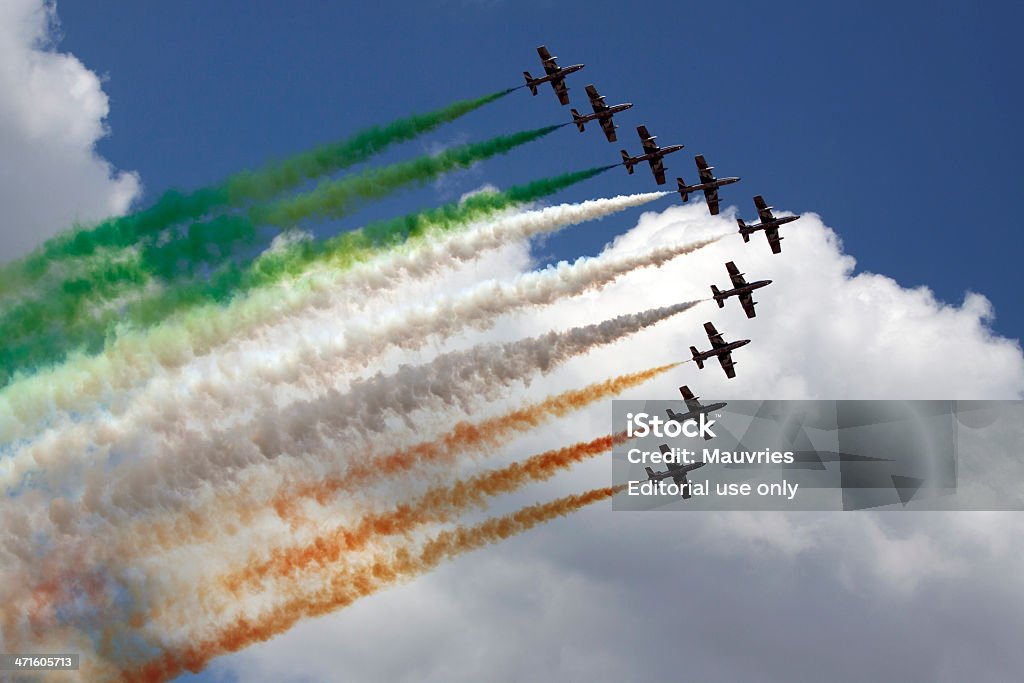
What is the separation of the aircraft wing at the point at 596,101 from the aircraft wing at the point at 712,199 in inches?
342

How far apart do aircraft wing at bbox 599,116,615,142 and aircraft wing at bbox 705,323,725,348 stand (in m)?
13.8

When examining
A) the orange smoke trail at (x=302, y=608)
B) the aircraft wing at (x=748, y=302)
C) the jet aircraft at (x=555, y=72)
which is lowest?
the orange smoke trail at (x=302, y=608)

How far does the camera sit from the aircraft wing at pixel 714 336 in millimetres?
99688

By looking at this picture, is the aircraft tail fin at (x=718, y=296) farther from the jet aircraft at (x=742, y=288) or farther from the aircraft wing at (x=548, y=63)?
the aircraft wing at (x=548, y=63)

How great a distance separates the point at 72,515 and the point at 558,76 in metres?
40.0

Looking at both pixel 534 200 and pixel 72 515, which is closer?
pixel 72 515

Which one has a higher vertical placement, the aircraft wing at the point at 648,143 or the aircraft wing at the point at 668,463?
the aircraft wing at the point at 648,143

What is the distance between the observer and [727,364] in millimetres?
99750

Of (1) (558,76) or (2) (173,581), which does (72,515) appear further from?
(1) (558,76)

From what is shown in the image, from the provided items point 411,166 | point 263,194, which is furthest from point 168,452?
point 411,166

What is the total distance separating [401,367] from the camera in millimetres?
86875

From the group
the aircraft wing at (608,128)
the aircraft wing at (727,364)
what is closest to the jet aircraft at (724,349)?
the aircraft wing at (727,364)

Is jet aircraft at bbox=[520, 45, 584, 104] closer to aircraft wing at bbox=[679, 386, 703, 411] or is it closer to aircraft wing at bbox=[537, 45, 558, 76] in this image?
aircraft wing at bbox=[537, 45, 558, 76]

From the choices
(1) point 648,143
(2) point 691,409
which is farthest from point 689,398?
(1) point 648,143
